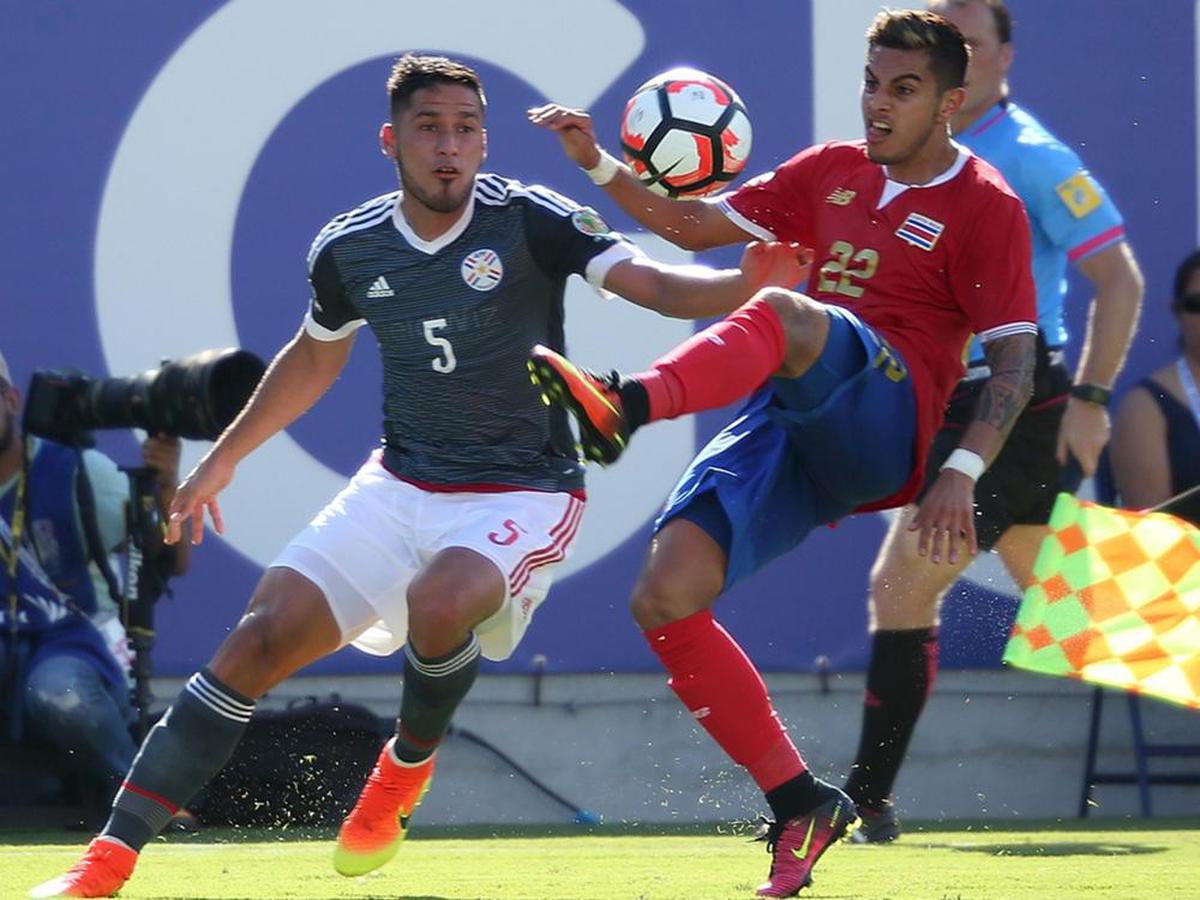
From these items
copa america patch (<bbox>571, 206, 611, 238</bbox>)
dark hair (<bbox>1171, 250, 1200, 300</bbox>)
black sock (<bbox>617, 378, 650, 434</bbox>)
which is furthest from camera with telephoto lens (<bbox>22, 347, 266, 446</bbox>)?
dark hair (<bbox>1171, 250, 1200, 300</bbox>)

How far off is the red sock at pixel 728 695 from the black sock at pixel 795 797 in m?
0.02

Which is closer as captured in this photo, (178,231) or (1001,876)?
(1001,876)

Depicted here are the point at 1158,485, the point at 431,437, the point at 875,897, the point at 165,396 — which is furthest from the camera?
the point at 1158,485

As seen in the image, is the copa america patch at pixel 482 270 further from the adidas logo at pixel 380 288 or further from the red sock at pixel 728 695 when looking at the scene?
the red sock at pixel 728 695

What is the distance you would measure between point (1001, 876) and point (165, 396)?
2580 mm

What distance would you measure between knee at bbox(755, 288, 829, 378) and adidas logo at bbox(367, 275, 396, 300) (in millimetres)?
1114

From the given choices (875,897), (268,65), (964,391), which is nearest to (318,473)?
(268,65)

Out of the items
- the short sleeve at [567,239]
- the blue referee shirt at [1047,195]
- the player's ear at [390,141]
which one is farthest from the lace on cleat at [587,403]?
the blue referee shirt at [1047,195]

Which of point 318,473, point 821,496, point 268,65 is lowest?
point 318,473

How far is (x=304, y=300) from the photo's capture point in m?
8.22

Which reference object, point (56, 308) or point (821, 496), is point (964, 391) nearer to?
point (821, 496)

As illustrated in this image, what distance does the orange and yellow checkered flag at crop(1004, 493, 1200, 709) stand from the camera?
6484 mm

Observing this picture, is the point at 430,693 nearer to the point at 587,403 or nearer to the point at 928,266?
the point at 587,403

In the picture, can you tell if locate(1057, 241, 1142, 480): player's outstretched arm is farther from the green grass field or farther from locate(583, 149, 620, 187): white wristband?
locate(583, 149, 620, 187): white wristband
